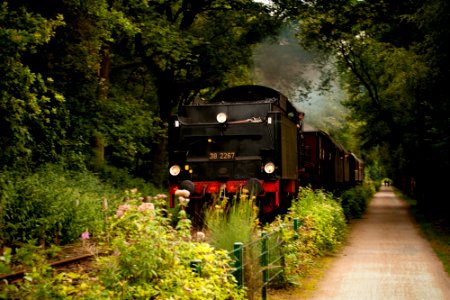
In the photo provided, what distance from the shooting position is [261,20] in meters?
29.8

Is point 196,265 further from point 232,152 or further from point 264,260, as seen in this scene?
point 232,152

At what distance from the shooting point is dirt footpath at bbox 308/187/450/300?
10.5m

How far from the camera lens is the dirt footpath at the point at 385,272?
413 inches

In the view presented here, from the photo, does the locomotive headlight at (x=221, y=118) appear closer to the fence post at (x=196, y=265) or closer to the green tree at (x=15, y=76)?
the green tree at (x=15, y=76)

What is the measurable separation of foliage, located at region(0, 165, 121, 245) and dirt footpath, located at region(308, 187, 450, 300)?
461 cm

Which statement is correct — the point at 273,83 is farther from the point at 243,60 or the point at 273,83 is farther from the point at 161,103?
the point at 161,103

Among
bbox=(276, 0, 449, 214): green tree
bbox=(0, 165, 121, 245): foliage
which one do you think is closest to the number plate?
bbox=(0, 165, 121, 245): foliage

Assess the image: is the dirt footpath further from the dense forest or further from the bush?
the dense forest

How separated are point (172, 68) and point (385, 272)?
16.8m

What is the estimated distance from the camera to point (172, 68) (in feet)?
89.9

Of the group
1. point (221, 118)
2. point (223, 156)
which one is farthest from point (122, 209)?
point (221, 118)

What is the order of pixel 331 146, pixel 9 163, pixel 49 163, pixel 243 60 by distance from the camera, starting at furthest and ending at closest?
pixel 331 146 < pixel 243 60 < pixel 49 163 < pixel 9 163

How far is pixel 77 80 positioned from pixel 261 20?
464 inches

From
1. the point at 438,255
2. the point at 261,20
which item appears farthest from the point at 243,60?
the point at 438,255
